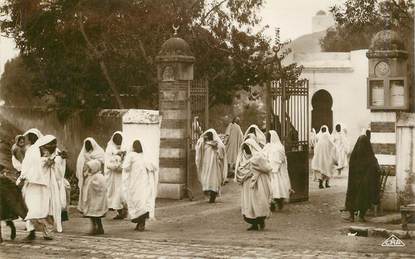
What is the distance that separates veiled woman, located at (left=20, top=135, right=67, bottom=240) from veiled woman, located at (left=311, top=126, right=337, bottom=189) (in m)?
9.68

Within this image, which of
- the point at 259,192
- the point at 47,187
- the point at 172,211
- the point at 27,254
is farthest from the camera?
the point at 172,211

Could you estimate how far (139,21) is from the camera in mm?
20891

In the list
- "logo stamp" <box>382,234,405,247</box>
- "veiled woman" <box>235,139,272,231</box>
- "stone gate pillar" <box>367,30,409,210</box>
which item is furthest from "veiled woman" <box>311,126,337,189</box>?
"logo stamp" <box>382,234,405,247</box>

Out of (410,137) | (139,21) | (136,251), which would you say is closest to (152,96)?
(139,21)

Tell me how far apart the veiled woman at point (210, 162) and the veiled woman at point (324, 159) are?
3.83 metres

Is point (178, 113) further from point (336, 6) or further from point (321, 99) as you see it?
point (321, 99)

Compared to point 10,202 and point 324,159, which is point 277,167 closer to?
point 324,159

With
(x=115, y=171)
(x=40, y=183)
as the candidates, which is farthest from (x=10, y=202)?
(x=115, y=171)

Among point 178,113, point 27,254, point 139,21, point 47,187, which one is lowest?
point 27,254

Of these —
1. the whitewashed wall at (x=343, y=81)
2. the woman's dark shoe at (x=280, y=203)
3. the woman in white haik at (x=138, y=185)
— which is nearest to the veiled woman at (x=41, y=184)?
the woman in white haik at (x=138, y=185)

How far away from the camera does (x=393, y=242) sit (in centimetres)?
1098

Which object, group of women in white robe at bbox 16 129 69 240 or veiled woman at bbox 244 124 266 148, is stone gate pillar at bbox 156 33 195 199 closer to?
veiled woman at bbox 244 124 266 148

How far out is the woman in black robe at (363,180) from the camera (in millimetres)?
13797

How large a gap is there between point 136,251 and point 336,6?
39.1ft
